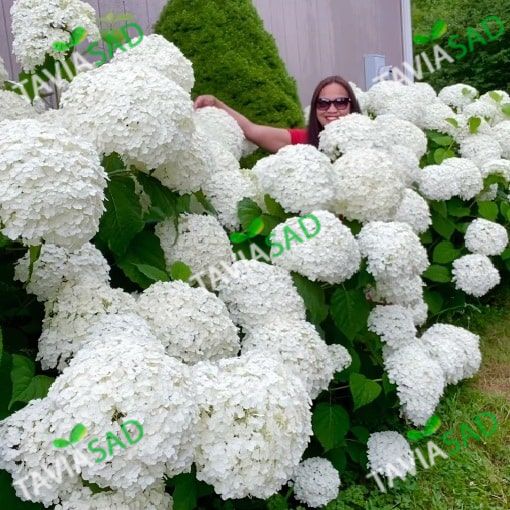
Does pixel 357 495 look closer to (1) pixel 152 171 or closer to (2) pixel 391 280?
(2) pixel 391 280

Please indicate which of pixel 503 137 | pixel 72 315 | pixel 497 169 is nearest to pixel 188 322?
pixel 72 315

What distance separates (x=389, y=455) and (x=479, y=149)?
101 inches

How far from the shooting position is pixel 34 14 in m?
2.16

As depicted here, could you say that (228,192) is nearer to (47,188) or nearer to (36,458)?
(47,188)

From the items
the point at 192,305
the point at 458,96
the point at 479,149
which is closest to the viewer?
the point at 192,305

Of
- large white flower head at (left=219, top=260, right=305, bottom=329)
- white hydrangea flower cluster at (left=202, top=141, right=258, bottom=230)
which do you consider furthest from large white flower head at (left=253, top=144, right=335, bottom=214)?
large white flower head at (left=219, top=260, right=305, bottom=329)

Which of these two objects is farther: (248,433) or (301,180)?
(301,180)

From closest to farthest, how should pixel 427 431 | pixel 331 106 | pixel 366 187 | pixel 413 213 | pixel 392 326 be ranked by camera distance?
pixel 366 187 < pixel 392 326 < pixel 427 431 < pixel 413 213 < pixel 331 106

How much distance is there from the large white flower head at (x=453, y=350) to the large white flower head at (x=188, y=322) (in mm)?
1533

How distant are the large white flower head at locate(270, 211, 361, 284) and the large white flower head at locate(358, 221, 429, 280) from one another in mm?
81

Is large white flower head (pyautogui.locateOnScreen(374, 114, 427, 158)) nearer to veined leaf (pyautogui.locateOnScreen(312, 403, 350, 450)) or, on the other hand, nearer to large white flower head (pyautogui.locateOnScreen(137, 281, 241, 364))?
veined leaf (pyautogui.locateOnScreen(312, 403, 350, 450))

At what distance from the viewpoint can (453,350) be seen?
9.94 feet

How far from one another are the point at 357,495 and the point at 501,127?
340 centimetres

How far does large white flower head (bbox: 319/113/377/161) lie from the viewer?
261 centimetres
